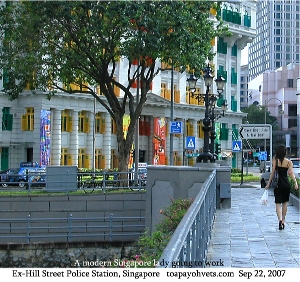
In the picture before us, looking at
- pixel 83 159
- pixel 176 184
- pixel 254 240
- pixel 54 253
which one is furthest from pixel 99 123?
pixel 254 240

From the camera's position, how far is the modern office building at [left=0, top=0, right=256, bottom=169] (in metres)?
54.5

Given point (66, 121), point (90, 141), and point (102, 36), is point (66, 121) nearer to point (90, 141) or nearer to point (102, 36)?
point (90, 141)

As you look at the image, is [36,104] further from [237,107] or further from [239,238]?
[239,238]

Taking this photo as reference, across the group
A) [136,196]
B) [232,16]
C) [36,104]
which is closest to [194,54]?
[136,196]

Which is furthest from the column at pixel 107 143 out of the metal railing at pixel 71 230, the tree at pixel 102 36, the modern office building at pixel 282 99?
the modern office building at pixel 282 99

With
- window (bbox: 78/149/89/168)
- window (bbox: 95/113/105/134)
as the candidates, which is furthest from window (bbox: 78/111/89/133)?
window (bbox: 78/149/89/168)

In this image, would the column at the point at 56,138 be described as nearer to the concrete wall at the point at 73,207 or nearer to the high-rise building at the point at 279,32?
→ the concrete wall at the point at 73,207

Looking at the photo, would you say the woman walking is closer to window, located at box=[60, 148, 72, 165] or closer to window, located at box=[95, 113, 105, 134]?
window, located at box=[60, 148, 72, 165]

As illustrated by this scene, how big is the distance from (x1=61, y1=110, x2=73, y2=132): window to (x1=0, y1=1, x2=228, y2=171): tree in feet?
72.8

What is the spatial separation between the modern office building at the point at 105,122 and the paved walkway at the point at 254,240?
92.9 ft

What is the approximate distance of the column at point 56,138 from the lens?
55.6m

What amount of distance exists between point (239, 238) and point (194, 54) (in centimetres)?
1849

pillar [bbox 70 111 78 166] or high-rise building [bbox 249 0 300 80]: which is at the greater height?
high-rise building [bbox 249 0 300 80]

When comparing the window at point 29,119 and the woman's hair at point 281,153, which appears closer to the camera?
the woman's hair at point 281,153
